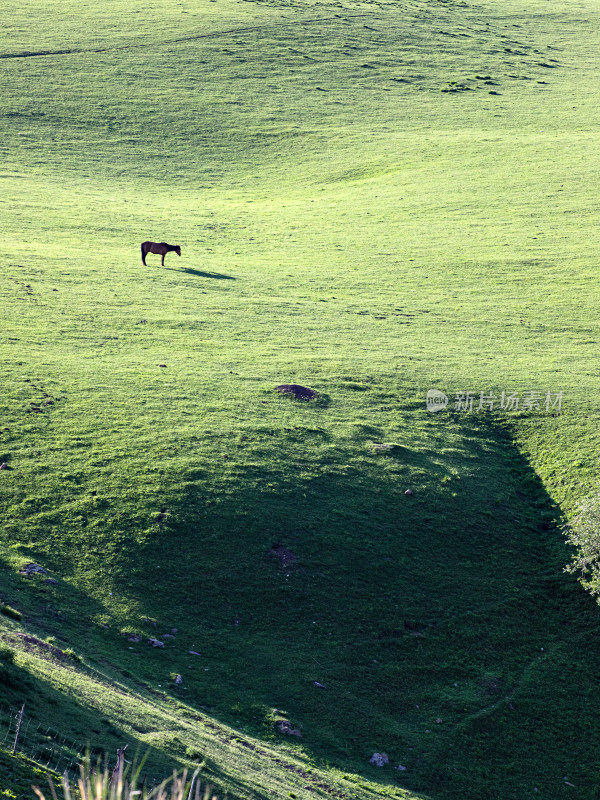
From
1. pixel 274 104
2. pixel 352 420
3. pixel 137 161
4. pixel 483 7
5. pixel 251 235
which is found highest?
pixel 483 7

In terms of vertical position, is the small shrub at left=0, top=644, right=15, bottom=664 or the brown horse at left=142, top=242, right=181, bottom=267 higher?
the brown horse at left=142, top=242, right=181, bottom=267

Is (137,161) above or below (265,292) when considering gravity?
above

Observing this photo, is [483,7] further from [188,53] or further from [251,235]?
[251,235]

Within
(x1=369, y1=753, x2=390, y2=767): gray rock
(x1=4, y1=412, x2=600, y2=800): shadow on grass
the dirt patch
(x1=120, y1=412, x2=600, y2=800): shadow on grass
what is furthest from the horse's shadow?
(x1=369, y1=753, x2=390, y2=767): gray rock

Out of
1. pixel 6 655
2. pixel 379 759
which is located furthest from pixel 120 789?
pixel 379 759

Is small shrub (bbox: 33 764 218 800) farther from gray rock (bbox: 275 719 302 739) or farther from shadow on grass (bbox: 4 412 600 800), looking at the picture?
shadow on grass (bbox: 4 412 600 800)

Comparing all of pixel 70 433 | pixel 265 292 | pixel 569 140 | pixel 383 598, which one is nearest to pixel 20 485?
pixel 70 433

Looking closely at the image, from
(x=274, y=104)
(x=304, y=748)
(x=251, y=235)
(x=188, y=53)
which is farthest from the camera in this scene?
(x=188, y=53)
